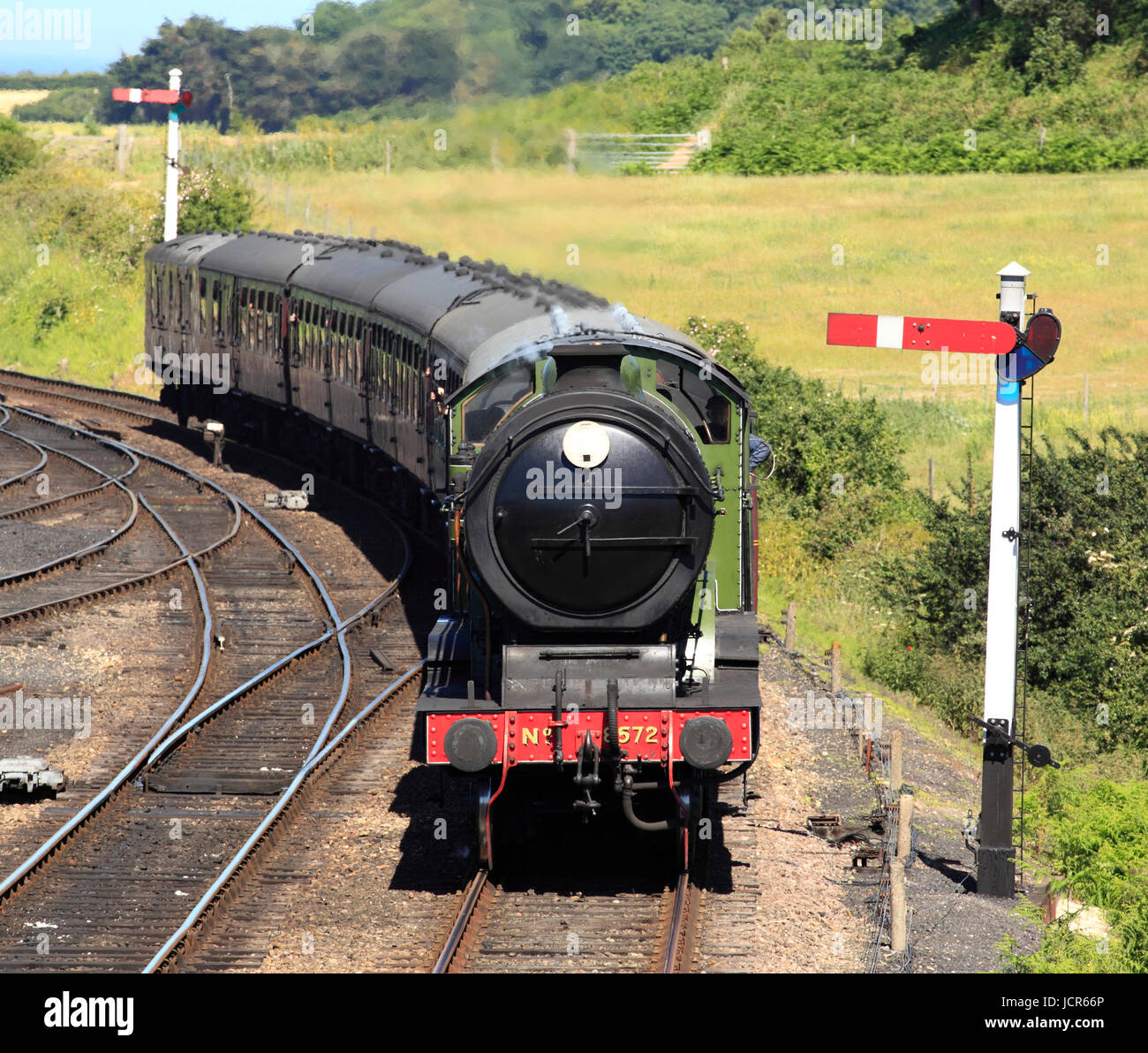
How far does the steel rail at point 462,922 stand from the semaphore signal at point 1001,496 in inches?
144

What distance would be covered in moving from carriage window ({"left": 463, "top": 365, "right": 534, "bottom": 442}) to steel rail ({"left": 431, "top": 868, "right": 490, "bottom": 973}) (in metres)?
3.00

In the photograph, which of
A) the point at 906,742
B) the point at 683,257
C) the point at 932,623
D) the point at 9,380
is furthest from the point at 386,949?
the point at 683,257

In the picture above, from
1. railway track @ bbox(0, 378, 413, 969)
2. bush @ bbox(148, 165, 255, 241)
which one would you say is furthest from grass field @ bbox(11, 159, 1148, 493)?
railway track @ bbox(0, 378, 413, 969)

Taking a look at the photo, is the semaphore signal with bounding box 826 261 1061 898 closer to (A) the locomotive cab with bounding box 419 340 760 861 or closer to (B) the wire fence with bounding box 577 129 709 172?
(A) the locomotive cab with bounding box 419 340 760 861

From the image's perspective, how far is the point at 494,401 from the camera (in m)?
10.8

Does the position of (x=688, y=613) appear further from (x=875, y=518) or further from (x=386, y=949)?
(x=875, y=518)

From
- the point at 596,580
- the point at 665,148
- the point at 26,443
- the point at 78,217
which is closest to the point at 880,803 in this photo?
the point at 596,580

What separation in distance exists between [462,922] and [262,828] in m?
2.34

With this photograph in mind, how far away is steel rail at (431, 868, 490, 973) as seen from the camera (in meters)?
9.08

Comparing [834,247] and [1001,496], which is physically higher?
[834,247]

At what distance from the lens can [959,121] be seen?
196 feet

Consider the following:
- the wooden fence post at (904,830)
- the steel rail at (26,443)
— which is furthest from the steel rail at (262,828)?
the steel rail at (26,443)

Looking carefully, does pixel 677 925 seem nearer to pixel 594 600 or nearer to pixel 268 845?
pixel 594 600

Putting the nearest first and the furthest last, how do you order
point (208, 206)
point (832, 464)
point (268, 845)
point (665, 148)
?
point (268, 845), point (832, 464), point (208, 206), point (665, 148)
